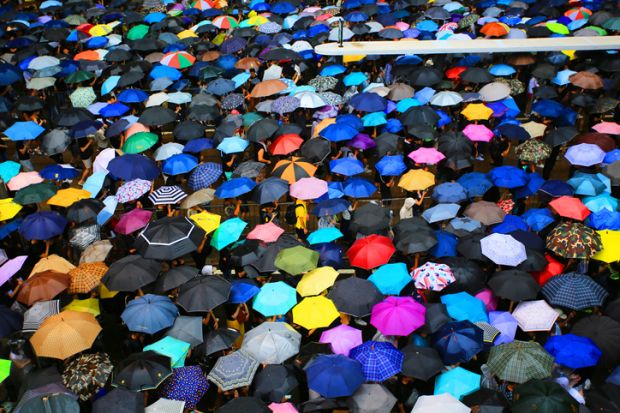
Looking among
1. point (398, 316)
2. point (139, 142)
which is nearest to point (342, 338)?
point (398, 316)

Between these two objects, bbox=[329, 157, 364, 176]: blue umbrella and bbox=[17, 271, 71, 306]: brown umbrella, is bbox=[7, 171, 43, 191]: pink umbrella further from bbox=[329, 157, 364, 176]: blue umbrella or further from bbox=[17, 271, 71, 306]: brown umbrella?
bbox=[329, 157, 364, 176]: blue umbrella

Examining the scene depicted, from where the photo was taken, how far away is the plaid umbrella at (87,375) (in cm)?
701

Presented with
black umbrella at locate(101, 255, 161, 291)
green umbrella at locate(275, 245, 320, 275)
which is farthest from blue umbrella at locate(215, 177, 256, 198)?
black umbrella at locate(101, 255, 161, 291)

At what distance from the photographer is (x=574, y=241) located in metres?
8.73

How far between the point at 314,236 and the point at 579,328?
161 inches

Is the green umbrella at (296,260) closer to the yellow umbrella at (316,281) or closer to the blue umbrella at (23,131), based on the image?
the yellow umbrella at (316,281)

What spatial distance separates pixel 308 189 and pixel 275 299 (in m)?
2.66

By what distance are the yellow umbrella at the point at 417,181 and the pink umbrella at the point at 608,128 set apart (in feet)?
13.3

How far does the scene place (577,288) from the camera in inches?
315

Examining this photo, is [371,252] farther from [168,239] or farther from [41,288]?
[41,288]

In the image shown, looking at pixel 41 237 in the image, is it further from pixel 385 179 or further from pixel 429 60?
pixel 429 60

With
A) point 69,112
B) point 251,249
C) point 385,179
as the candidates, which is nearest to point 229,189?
point 251,249

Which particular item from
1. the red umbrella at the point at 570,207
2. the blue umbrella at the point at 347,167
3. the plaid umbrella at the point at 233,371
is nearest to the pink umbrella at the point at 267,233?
the blue umbrella at the point at 347,167

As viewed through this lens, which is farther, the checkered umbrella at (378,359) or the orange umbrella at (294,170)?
the orange umbrella at (294,170)
